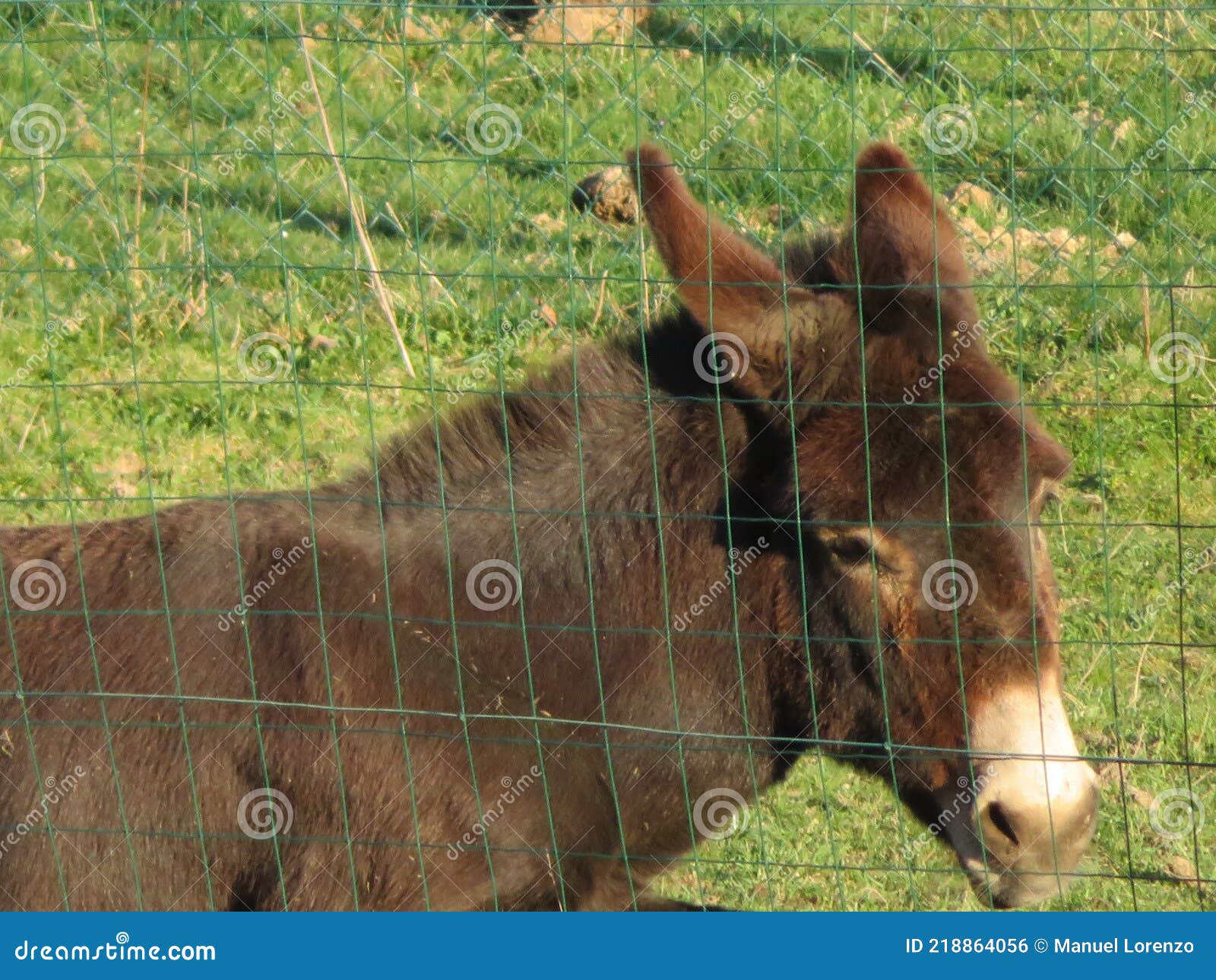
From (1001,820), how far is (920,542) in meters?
0.72

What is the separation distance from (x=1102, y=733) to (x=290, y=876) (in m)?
3.20

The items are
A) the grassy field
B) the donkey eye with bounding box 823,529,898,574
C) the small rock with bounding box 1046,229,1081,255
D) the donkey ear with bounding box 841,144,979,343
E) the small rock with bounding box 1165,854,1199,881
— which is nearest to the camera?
the donkey eye with bounding box 823,529,898,574

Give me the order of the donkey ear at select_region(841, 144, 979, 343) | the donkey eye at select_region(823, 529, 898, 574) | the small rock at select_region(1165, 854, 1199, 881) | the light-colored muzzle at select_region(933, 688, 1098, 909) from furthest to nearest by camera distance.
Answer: the small rock at select_region(1165, 854, 1199, 881), the donkey ear at select_region(841, 144, 979, 343), the donkey eye at select_region(823, 529, 898, 574), the light-colored muzzle at select_region(933, 688, 1098, 909)

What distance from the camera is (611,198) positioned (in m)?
8.39

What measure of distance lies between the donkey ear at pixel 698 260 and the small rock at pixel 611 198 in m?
4.43

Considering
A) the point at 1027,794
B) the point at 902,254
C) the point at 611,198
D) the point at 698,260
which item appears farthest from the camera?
the point at 611,198


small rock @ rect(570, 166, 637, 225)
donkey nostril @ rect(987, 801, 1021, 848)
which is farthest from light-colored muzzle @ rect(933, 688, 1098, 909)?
small rock @ rect(570, 166, 637, 225)

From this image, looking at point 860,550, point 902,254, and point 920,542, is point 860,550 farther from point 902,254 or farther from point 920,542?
point 902,254

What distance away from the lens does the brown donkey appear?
3.65m

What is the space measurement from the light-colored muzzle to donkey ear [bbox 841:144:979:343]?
40.0 inches

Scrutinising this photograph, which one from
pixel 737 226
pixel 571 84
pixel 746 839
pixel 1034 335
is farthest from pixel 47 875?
pixel 571 84

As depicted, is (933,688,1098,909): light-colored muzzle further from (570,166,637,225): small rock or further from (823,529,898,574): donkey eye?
(570,166,637,225): small rock

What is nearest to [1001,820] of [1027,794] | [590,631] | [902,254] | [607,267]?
[1027,794]

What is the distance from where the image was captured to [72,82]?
32.1 feet
